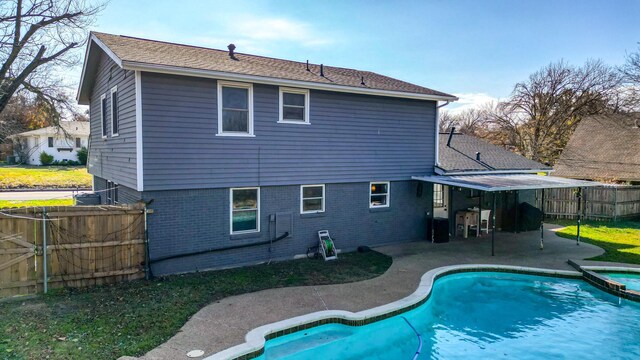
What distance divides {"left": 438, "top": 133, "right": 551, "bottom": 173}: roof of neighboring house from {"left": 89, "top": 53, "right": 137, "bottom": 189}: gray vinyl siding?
10567mm

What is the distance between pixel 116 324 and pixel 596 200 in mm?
21343

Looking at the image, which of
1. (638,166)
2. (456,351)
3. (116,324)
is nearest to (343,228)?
(456,351)

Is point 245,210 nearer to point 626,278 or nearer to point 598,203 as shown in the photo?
point 626,278

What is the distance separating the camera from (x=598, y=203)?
18.6 m

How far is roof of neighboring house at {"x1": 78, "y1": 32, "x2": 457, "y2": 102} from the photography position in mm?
9125

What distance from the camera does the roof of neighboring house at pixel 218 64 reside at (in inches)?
359

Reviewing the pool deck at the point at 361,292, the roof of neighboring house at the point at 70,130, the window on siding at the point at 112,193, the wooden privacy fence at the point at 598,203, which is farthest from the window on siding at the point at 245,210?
the roof of neighboring house at the point at 70,130

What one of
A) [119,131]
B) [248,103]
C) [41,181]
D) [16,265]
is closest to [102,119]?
[119,131]

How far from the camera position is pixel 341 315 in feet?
24.0

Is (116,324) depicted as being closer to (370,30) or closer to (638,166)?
(370,30)

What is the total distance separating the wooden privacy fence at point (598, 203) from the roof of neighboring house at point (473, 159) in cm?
331

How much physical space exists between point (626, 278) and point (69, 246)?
48.2 feet

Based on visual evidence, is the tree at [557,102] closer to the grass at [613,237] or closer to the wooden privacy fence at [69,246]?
the grass at [613,237]

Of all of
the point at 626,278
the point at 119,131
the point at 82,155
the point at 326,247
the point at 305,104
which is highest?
the point at 305,104
